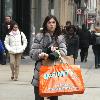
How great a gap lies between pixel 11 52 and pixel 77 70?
6511 millimetres

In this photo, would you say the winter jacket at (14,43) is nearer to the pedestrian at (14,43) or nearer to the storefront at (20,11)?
the pedestrian at (14,43)

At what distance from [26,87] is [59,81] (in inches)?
215

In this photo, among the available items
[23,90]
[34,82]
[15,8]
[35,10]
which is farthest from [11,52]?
[35,10]

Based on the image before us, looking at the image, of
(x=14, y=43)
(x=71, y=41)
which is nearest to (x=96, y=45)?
(x=71, y=41)

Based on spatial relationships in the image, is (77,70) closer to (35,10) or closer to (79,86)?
(79,86)

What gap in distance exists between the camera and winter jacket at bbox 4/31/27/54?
14.0 meters

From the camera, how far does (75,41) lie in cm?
1828

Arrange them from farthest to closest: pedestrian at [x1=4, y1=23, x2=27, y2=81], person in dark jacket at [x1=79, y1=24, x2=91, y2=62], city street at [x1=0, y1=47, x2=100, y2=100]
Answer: person in dark jacket at [x1=79, y1=24, x2=91, y2=62] < pedestrian at [x1=4, y1=23, x2=27, y2=81] < city street at [x1=0, y1=47, x2=100, y2=100]

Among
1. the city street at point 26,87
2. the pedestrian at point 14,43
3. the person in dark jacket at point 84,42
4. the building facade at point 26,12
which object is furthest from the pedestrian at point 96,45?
the pedestrian at point 14,43

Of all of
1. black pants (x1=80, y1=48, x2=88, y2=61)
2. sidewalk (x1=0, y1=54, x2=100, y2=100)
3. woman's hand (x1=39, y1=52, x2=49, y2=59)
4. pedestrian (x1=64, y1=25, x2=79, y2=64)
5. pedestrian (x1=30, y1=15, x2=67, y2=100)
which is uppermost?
pedestrian (x1=30, y1=15, x2=67, y2=100)

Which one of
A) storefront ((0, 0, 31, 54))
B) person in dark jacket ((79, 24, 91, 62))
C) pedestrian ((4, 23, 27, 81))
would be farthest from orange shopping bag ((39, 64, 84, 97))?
person in dark jacket ((79, 24, 91, 62))

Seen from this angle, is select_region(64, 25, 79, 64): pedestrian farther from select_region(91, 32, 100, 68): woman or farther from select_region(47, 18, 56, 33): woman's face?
select_region(47, 18, 56, 33): woman's face

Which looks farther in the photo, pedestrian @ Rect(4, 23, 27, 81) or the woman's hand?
pedestrian @ Rect(4, 23, 27, 81)

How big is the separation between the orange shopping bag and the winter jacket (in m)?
6.41
